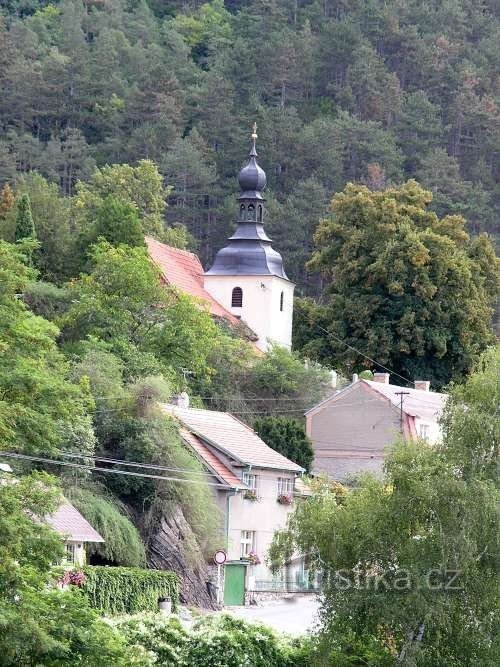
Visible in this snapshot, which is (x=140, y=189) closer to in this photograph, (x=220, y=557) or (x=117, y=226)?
(x=117, y=226)

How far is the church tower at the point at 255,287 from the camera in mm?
80125

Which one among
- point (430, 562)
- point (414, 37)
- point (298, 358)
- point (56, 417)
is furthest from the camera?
point (414, 37)

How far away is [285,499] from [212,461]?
10.4 ft

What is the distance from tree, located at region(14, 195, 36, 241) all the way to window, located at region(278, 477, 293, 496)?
16.4 m

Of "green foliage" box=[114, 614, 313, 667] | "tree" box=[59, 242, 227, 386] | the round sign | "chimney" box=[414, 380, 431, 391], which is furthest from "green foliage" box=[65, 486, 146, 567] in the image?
"chimney" box=[414, 380, 431, 391]

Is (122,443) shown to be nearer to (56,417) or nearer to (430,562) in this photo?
(56,417)

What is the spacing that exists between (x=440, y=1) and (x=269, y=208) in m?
43.7

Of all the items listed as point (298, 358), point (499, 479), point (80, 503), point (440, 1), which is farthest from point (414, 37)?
point (499, 479)

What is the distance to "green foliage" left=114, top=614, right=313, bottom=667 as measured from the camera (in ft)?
116

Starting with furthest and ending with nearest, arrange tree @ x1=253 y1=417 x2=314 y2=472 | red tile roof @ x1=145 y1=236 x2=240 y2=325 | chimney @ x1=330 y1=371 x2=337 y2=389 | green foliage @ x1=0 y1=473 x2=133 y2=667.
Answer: red tile roof @ x1=145 y1=236 x2=240 y2=325, chimney @ x1=330 y1=371 x2=337 y2=389, tree @ x1=253 y1=417 x2=314 y2=472, green foliage @ x1=0 y1=473 x2=133 y2=667

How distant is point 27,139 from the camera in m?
120

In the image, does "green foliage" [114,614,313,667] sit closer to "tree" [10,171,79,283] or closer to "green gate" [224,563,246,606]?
"green gate" [224,563,246,606]

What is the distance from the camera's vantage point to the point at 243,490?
5466 centimetres

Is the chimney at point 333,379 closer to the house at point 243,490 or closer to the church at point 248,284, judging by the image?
the church at point 248,284
